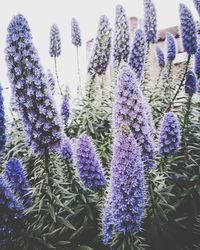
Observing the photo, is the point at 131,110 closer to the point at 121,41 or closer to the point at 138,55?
the point at 138,55

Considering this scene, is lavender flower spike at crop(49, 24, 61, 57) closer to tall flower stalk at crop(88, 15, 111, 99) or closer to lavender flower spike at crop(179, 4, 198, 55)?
tall flower stalk at crop(88, 15, 111, 99)

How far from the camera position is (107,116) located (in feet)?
14.9

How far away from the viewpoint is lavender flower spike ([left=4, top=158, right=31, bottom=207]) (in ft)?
9.66

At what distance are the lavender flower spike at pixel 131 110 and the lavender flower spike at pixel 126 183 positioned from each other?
39 cm

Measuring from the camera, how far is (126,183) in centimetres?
221

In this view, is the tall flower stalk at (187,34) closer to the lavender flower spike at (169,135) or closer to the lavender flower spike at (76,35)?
the lavender flower spike at (169,135)

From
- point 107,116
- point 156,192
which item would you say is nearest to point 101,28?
point 107,116

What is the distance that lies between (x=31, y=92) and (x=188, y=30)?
106 inches

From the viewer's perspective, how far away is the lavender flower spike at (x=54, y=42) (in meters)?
6.03

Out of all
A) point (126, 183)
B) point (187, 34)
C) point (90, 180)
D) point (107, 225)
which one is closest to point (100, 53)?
point (187, 34)

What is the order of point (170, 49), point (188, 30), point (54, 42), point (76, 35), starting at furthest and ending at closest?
1. point (76, 35)
2. point (54, 42)
3. point (170, 49)
4. point (188, 30)

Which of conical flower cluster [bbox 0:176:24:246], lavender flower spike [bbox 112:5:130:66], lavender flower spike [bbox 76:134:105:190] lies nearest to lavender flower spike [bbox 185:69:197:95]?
lavender flower spike [bbox 112:5:130:66]

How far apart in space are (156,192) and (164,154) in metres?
0.37

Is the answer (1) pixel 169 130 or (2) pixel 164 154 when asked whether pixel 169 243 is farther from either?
(1) pixel 169 130
